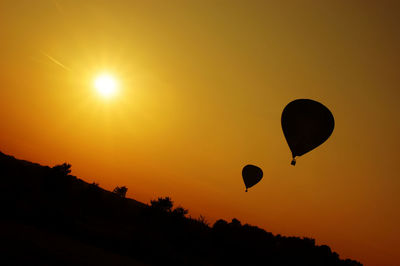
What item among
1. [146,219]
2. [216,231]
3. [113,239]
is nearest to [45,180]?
[146,219]

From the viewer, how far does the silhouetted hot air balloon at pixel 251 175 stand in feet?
103

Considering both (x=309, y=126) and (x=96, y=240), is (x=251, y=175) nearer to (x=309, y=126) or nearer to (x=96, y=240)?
(x=309, y=126)

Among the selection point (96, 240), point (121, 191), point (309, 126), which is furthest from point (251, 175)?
point (121, 191)

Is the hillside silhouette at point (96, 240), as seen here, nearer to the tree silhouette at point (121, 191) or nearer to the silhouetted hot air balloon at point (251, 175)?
the silhouetted hot air balloon at point (251, 175)

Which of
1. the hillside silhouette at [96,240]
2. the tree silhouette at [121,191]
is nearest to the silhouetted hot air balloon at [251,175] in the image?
the hillside silhouette at [96,240]

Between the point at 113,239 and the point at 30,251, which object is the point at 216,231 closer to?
the point at 113,239

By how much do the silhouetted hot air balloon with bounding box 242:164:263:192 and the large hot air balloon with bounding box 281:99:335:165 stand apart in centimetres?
1186

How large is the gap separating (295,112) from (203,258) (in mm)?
13636

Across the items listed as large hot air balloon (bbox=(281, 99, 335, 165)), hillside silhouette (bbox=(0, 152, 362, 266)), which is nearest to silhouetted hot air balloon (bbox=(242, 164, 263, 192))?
hillside silhouette (bbox=(0, 152, 362, 266))

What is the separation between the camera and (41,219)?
17.0 m

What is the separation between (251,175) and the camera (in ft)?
104

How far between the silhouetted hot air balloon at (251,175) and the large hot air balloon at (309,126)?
11857mm

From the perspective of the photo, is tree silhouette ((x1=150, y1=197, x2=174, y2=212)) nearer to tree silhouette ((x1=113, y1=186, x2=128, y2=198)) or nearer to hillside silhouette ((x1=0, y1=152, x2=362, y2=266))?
hillside silhouette ((x1=0, y1=152, x2=362, y2=266))

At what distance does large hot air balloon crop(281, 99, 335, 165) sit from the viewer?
19.6 meters
